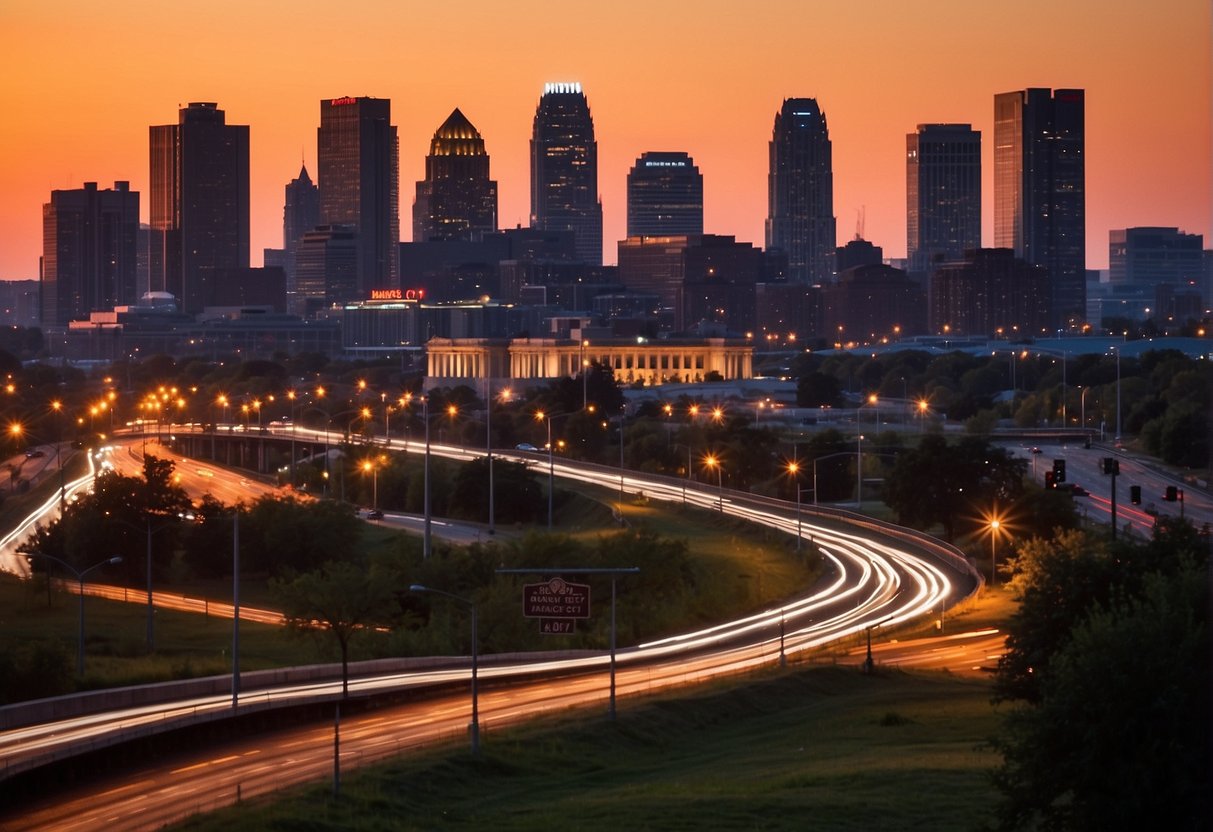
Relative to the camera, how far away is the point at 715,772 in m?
43.9

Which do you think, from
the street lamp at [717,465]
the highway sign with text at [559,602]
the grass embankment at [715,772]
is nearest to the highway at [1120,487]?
the street lamp at [717,465]

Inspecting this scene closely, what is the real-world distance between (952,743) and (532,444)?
121 meters

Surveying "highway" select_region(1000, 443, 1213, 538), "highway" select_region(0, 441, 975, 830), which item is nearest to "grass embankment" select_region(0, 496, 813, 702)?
"highway" select_region(0, 441, 975, 830)

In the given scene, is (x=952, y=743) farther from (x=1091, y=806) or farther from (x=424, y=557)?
(x=424, y=557)

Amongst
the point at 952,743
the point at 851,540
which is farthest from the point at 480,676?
the point at 851,540

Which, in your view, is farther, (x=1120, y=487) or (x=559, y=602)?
(x=1120, y=487)

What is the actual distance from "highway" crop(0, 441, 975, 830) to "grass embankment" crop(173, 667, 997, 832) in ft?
7.63

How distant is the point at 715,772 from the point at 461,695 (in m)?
13.0

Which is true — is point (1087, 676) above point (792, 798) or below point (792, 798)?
above

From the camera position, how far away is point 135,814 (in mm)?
38062

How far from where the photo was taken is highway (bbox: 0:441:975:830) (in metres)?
40.2

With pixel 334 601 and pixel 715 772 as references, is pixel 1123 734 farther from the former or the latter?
pixel 334 601

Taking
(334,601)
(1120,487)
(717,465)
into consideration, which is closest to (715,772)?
(334,601)

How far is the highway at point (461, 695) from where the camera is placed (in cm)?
4025
